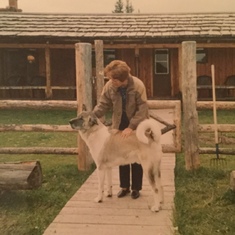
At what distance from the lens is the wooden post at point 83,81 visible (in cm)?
728

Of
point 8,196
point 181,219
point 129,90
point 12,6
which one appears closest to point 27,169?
point 8,196

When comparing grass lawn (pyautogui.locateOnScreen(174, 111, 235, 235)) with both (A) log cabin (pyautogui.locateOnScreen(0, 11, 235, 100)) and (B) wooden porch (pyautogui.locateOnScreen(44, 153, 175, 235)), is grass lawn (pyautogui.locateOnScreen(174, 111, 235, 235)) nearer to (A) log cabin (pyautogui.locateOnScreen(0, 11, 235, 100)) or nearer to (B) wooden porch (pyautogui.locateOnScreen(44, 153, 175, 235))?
(B) wooden porch (pyautogui.locateOnScreen(44, 153, 175, 235))

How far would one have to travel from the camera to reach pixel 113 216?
16.4ft

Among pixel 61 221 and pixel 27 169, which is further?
pixel 27 169

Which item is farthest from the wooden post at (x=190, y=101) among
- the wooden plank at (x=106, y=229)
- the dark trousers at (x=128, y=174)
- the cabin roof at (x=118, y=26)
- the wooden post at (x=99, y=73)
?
the cabin roof at (x=118, y=26)

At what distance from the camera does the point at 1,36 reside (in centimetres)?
1823

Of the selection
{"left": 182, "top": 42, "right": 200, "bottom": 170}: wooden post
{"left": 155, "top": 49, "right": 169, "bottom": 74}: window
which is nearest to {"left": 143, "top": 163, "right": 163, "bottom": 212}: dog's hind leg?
{"left": 182, "top": 42, "right": 200, "bottom": 170}: wooden post

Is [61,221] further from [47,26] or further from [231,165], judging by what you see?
[47,26]

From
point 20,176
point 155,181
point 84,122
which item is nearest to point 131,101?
point 84,122

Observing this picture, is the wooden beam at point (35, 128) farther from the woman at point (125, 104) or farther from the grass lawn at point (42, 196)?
the woman at point (125, 104)

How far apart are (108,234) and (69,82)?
17226mm

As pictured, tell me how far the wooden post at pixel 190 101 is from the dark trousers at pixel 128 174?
176 cm

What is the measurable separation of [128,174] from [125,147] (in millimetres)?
681

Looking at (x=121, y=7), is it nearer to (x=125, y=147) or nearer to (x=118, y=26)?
(x=118, y=26)
